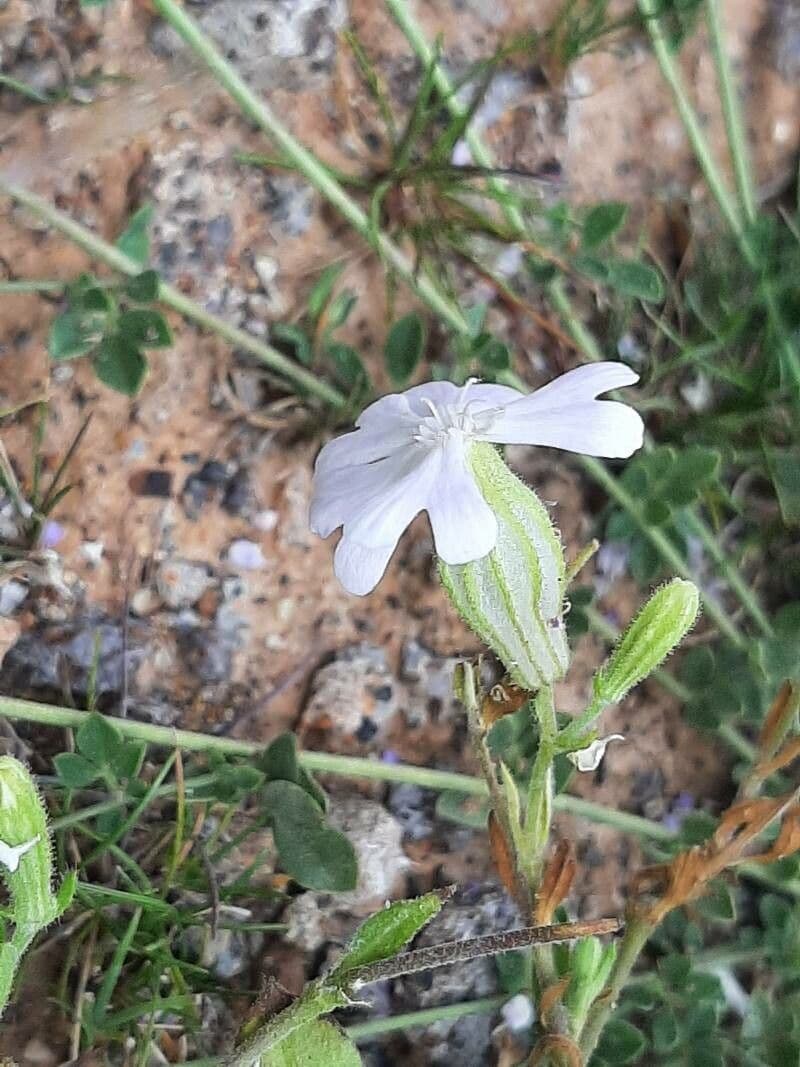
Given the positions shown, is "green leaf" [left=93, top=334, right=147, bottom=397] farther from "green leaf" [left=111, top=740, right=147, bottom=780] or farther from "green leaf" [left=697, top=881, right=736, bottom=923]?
"green leaf" [left=697, top=881, right=736, bottom=923]

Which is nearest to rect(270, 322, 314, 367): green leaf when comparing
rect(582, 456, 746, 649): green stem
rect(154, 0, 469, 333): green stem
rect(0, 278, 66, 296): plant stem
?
rect(154, 0, 469, 333): green stem

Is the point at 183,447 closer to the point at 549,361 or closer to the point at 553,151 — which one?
the point at 549,361

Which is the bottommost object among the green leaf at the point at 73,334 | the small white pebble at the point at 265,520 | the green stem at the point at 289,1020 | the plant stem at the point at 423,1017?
the plant stem at the point at 423,1017

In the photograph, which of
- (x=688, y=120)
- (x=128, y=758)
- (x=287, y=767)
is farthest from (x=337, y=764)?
(x=688, y=120)

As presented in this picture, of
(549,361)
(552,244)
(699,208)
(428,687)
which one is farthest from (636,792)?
(699,208)

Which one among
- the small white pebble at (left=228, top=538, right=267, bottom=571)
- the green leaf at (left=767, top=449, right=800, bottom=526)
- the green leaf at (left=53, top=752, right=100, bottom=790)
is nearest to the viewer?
the green leaf at (left=53, top=752, right=100, bottom=790)

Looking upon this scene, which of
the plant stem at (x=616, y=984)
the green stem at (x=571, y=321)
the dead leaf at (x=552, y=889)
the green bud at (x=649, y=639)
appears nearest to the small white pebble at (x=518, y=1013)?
the plant stem at (x=616, y=984)

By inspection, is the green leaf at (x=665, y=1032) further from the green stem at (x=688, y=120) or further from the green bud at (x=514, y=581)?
the green stem at (x=688, y=120)
